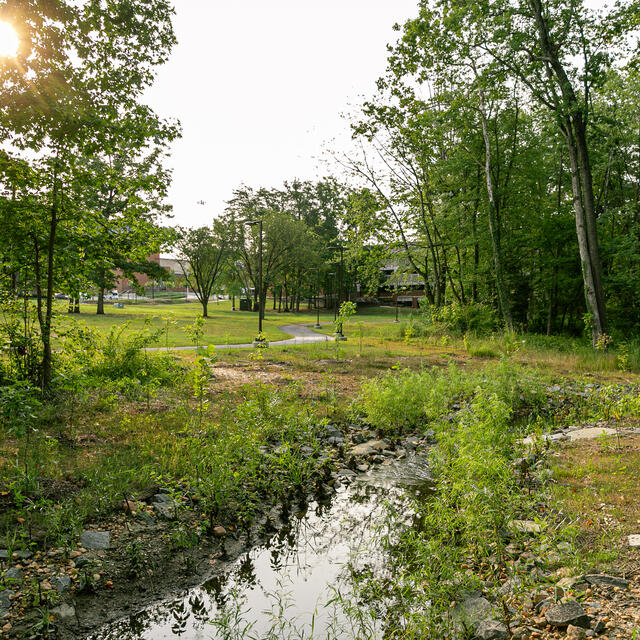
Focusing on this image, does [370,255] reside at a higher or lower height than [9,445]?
higher

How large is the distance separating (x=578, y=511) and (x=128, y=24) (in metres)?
14.5

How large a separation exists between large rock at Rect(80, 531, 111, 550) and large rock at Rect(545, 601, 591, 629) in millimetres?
3458

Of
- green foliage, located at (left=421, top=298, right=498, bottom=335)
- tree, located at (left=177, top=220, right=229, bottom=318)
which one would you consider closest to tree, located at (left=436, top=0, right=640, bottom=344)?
green foliage, located at (left=421, top=298, right=498, bottom=335)

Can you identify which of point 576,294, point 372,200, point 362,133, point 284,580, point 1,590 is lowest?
point 284,580

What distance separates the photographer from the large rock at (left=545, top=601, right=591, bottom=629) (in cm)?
268

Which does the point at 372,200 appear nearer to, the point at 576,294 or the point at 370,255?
the point at 370,255

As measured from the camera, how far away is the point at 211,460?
456 cm

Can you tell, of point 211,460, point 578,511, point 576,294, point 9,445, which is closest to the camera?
point 578,511

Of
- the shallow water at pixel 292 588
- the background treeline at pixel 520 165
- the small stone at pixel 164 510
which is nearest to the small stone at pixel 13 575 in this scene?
the shallow water at pixel 292 588

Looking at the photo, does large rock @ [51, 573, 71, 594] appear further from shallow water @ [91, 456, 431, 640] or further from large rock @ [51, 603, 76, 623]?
shallow water @ [91, 456, 431, 640]

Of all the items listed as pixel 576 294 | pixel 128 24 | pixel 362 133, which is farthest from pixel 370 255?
pixel 128 24

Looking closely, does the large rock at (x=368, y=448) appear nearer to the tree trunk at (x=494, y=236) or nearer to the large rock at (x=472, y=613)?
the large rock at (x=472, y=613)

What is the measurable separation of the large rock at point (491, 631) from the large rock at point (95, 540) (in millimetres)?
3018

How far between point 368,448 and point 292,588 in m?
3.34
